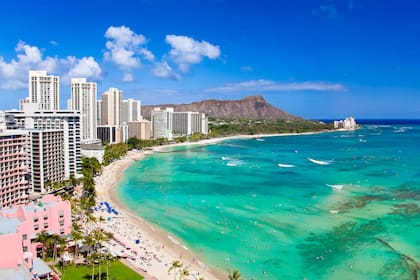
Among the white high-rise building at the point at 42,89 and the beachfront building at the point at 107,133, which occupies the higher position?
the white high-rise building at the point at 42,89

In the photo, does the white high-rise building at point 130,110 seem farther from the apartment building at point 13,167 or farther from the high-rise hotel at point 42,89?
the apartment building at point 13,167

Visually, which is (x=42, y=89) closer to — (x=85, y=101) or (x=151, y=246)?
(x=85, y=101)

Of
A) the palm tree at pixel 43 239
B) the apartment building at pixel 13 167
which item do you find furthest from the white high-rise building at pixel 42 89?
the palm tree at pixel 43 239

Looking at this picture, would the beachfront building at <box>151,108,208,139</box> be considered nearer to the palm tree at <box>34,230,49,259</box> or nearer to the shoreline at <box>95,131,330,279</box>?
the shoreline at <box>95,131,330,279</box>

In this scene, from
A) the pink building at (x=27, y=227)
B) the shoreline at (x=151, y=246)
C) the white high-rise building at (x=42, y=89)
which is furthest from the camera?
the white high-rise building at (x=42, y=89)

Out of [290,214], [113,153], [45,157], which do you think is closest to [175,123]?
[113,153]

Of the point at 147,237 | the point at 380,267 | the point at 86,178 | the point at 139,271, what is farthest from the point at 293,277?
the point at 86,178
